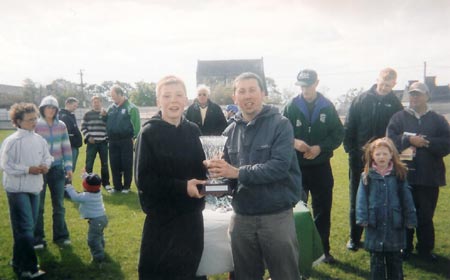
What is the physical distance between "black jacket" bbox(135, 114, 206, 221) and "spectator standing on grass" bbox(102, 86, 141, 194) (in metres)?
5.96

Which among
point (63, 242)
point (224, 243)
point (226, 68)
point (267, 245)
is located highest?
point (226, 68)

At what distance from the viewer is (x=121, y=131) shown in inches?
A: 338

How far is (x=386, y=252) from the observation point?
390cm

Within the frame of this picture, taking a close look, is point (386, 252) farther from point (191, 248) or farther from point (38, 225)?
point (38, 225)

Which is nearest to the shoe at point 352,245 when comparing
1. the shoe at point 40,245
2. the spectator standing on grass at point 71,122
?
the shoe at point 40,245

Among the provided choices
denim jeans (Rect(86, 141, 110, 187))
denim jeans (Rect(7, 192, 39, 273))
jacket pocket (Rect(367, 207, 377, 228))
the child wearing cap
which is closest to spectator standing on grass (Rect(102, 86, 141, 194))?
denim jeans (Rect(86, 141, 110, 187))

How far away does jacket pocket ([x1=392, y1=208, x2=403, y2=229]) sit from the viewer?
152 inches

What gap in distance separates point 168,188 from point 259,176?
0.67m

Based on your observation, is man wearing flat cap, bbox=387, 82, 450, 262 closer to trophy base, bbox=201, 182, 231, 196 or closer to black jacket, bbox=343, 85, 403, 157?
black jacket, bbox=343, 85, 403, 157

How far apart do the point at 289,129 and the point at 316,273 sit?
228 centimetres

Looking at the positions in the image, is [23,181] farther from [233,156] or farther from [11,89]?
[11,89]

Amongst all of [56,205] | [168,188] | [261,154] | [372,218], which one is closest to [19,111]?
[56,205]

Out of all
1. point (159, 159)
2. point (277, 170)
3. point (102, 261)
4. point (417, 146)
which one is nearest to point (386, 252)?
point (417, 146)

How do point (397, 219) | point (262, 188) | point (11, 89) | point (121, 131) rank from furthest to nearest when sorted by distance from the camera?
point (11, 89), point (121, 131), point (397, 219), point (262, 188)
